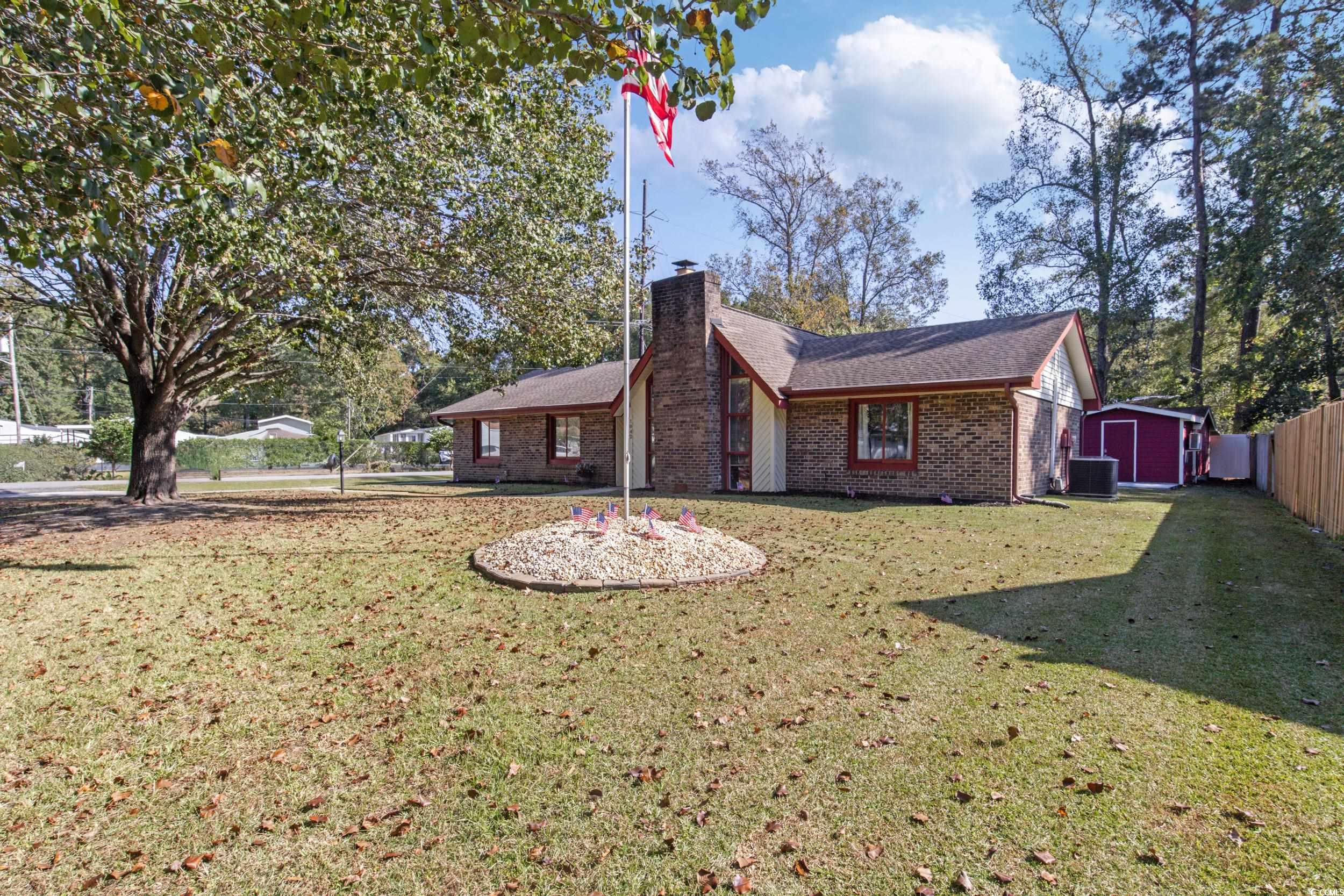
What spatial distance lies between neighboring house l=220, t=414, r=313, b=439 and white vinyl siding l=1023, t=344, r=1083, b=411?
149 ft

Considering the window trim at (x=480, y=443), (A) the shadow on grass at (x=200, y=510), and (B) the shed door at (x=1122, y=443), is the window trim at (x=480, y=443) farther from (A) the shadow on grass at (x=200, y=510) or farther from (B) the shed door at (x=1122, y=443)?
(B) the shed door at (x=1122, y=443)

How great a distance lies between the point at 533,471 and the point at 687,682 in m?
18.3

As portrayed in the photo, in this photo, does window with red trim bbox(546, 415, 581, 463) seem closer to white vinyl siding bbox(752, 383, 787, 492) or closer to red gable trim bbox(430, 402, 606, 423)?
red gable trim bbox(430, 402, 606, 423)

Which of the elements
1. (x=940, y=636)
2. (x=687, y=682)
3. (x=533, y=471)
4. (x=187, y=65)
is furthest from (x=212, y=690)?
(x=533, y=471)

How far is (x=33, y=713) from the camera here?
3932 mm

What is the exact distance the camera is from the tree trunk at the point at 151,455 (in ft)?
46.1

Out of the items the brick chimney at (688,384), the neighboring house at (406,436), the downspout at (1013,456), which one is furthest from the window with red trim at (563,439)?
the neighboring house at (406,436)

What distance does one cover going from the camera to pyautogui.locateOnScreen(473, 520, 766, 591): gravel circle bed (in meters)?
6.90

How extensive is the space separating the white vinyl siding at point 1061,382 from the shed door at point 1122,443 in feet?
17.5

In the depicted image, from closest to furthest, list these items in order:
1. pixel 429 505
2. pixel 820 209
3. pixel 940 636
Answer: pixel 940 636 → pixel 429 505 → pixel 820 209

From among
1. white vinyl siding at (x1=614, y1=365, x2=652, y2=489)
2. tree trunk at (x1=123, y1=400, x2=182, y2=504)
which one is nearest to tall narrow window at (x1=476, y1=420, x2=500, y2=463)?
white vinyl siding at (x1=614, y1=365, x2=652, y2=489)

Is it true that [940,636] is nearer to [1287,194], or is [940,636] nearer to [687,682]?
[687,682]

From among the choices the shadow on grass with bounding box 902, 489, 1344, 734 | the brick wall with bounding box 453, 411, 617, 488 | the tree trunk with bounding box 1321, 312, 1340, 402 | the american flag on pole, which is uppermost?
the american flag on pole

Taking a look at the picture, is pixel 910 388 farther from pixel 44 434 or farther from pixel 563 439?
pixel 44 434
